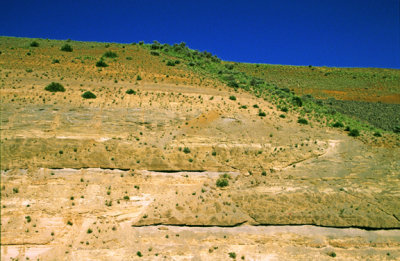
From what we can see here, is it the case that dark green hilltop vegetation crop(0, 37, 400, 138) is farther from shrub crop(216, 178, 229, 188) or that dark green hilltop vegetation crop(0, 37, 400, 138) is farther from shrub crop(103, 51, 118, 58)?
shrub crop(216, 178, 229, 188)

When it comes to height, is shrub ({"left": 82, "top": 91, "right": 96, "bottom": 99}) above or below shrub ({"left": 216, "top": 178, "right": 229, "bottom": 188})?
above

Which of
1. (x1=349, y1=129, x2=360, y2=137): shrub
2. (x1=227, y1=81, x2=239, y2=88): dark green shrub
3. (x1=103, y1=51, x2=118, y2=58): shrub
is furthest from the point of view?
(x1=103, y1=51, x2=118, y2=58): shrub

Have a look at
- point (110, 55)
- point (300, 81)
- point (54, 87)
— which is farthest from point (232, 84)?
point (300, 81)

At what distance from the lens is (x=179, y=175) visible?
21281mm

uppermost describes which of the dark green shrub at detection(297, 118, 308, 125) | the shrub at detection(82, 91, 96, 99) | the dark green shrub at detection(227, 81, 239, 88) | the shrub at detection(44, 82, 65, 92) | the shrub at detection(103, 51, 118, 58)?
the shrub at detection(103, 51, 118, 58)

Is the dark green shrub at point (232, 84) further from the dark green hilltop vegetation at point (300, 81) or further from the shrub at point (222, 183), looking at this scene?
the shrub at point (222, 183)

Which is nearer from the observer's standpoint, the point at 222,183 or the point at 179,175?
the point at 222,183

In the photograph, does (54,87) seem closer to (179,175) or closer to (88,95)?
(88,95)

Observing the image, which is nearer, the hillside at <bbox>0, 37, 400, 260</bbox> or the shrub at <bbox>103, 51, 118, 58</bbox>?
the hillside at <bbox>0, 37, 400, 260</bbox>

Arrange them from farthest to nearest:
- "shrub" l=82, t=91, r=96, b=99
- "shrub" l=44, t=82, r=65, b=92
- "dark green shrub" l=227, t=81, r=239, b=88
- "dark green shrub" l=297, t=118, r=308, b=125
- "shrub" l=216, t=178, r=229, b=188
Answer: "dark green shrub" l=227, t=81, r=239, b=88
"dark green shrub" l=297, t=118, r=308, b=125
"shrub" l=44, t=82, r=65, b=92
"shrub" l=82, t=91, r=96, b=99
"shrub" l=216, t=178, r=229, b=188

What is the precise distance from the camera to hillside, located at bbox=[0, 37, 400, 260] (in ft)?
58.6

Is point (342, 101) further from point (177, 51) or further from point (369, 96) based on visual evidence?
point (177, 51)

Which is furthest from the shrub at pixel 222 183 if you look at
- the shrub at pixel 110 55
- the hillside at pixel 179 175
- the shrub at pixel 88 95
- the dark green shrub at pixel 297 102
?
the shrub at pixel 110 55

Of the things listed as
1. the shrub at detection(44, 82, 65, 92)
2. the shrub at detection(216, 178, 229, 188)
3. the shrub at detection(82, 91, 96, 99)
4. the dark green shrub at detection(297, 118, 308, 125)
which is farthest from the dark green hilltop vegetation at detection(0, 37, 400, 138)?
the shrub at detection(216, 178, 229, 188)
